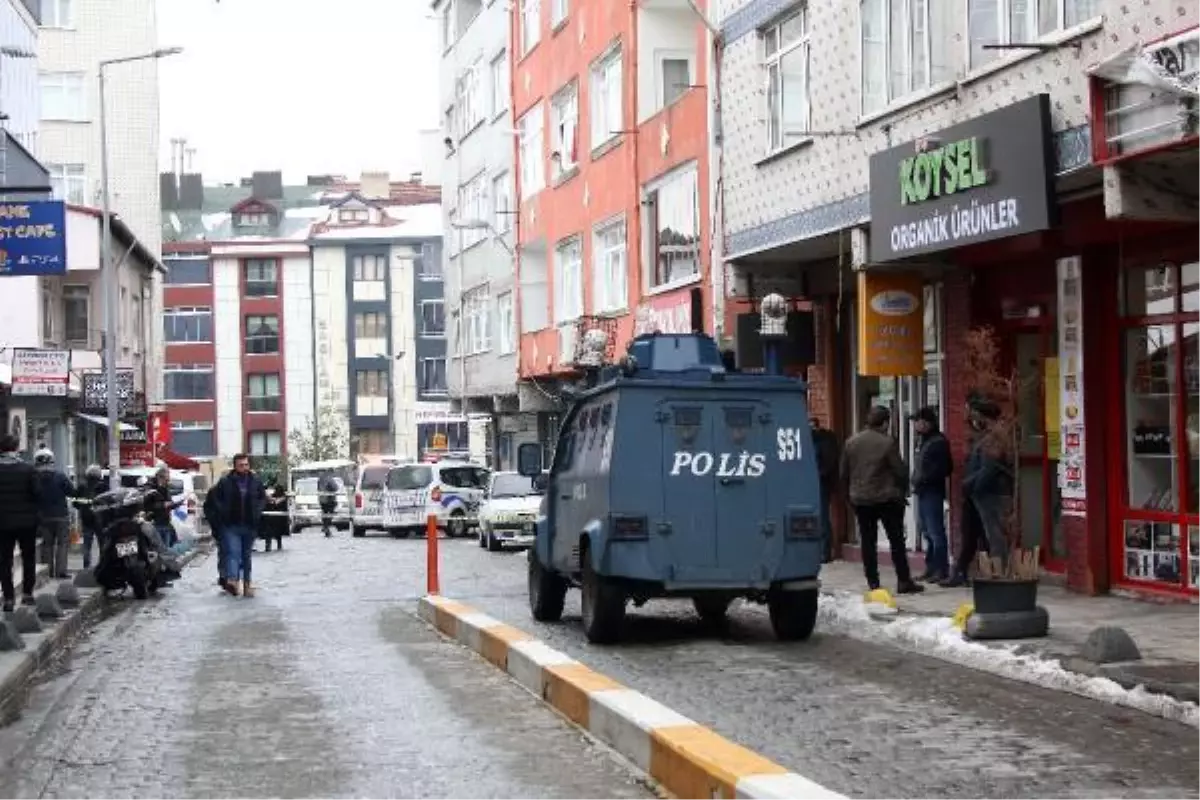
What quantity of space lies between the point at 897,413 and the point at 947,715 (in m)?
12.3

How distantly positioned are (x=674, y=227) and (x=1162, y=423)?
1361cm

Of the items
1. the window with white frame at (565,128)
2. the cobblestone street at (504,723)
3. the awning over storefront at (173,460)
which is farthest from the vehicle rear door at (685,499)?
the awning over storefront at (173,460)

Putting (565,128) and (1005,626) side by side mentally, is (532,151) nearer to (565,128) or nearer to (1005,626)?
(565,128)

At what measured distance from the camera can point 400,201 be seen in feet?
332

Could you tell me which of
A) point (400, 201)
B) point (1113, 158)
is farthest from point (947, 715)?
point (400, 201)

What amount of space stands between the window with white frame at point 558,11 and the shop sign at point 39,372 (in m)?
11.8

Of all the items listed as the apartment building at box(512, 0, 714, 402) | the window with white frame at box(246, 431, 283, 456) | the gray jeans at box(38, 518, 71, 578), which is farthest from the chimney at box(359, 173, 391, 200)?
the gray jeans at box(38, 518, 71, 578)

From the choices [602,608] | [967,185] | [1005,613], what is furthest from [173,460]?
[1005,613]

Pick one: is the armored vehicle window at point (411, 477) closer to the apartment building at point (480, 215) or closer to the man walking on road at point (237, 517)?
the apartment building at point (480, 215)

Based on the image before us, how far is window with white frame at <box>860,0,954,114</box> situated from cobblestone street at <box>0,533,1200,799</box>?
223 inches

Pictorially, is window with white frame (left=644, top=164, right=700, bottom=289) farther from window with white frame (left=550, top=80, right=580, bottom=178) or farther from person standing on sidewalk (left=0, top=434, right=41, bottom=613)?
person standing on sidewalk (left=0, top=434, right=41, bottom=613)

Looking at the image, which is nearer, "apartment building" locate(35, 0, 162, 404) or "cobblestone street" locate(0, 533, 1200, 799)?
"cobblestone street" locate(0, 533, 1200, 799)

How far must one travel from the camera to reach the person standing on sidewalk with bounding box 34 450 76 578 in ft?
75.5

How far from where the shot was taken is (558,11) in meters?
38.3
